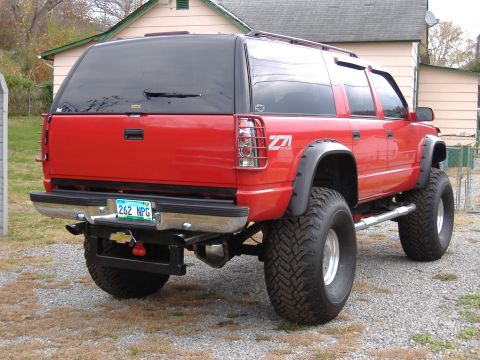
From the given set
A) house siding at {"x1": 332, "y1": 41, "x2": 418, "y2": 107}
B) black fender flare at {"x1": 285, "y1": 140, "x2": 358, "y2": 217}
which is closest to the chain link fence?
house siding at {"x1": 332, "y1": 41, "x2": 418, "y2": 107}

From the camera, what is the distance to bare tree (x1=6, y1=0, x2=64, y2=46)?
37938 mm

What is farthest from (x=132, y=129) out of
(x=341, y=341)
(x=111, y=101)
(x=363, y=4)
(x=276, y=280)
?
(x=363, y=4)

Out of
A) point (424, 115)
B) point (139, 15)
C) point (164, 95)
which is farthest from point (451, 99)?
point (164, 95)

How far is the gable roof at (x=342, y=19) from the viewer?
16844 mm

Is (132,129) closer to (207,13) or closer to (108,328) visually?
(108,328)

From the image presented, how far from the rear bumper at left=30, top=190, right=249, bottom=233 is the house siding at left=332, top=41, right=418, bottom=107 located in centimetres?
1298

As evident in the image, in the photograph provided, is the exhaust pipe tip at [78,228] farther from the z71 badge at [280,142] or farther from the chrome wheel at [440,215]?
the chrome wheel at [440,215]

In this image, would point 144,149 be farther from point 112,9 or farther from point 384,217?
point 112,9

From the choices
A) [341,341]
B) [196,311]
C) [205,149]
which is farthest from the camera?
[196,311]

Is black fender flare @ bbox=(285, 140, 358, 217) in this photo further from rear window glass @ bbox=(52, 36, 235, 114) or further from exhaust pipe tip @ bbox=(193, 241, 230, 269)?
rear window glass @ bbox=(52, 36, 235, 114)

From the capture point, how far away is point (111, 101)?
4742 mm

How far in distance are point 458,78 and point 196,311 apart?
1542cm

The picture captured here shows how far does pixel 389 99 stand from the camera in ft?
22.3

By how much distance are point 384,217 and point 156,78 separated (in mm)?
2686
